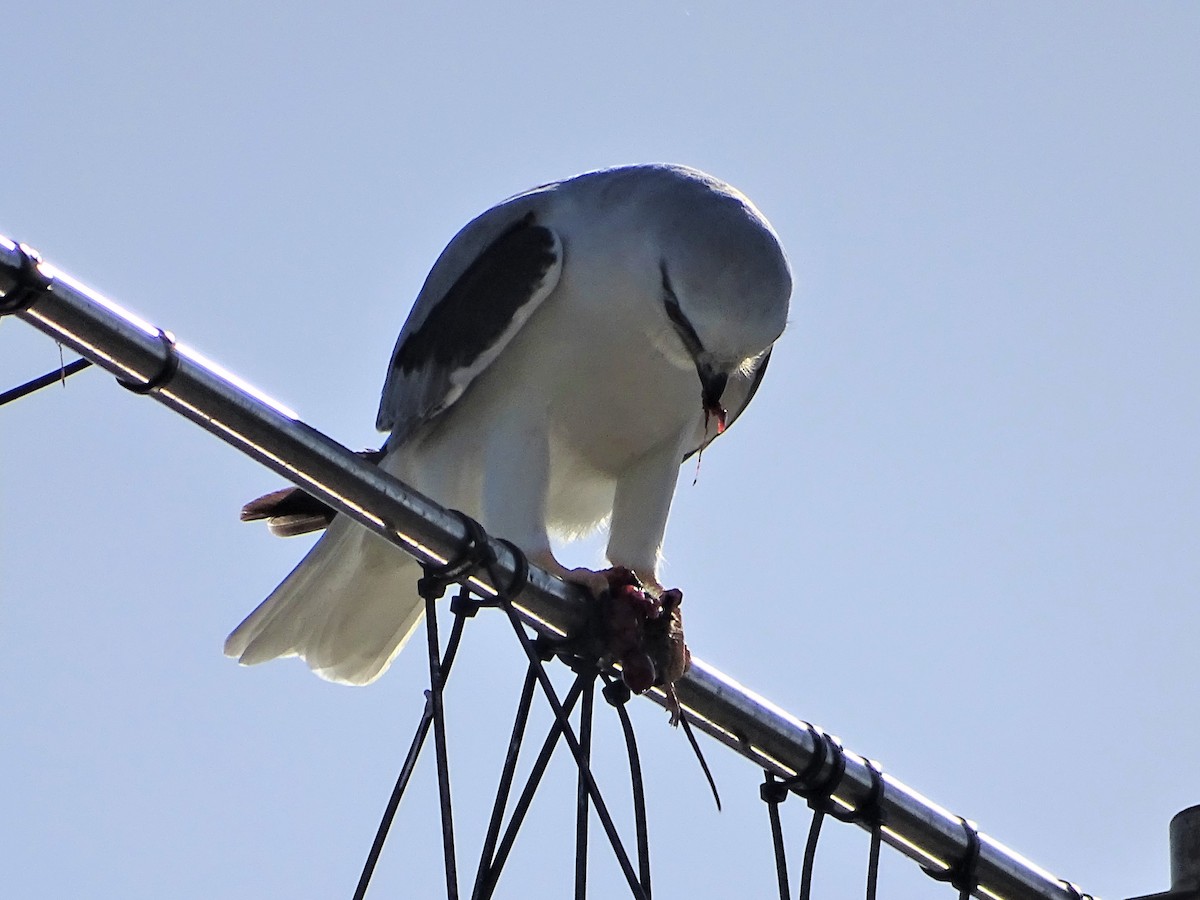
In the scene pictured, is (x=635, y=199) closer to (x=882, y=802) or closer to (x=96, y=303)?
(x=882, y=802)

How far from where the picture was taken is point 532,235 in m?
5.51

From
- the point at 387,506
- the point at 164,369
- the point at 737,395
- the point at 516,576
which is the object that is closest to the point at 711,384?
the point at 737,395

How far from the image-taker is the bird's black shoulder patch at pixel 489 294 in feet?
17.7

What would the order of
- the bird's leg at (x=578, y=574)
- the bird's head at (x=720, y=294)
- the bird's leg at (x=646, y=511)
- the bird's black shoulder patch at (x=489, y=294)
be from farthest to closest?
the bird's leg at (x=646, y=511) < the bird's black shoulder patch at (x=489, y=294) < the bird's head at (x=720, y=294) < the bird's leg at (x=578, y=574)

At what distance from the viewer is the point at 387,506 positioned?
9.21ft

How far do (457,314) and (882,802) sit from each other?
2549mm

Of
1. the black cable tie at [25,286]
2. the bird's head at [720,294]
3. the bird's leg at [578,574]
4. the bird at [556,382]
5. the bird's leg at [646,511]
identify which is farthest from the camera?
the bird's leg at [646,511]

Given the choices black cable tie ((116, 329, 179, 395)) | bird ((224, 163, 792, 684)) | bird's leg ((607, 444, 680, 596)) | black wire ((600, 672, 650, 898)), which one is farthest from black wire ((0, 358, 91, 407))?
bird's leg ((607, 444, 680, 596))

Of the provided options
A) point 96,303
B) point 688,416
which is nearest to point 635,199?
point 688,416

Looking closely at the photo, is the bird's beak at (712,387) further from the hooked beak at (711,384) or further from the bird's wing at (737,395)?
the bird's wing at (737,395)

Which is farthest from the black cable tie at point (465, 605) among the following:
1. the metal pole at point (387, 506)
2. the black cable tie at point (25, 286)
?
the black cable tie at point (25, 286)

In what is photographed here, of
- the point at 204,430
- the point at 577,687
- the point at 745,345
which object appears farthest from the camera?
the point at 745,345

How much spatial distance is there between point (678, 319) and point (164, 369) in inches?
107

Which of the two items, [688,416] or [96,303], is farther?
[688,416]
